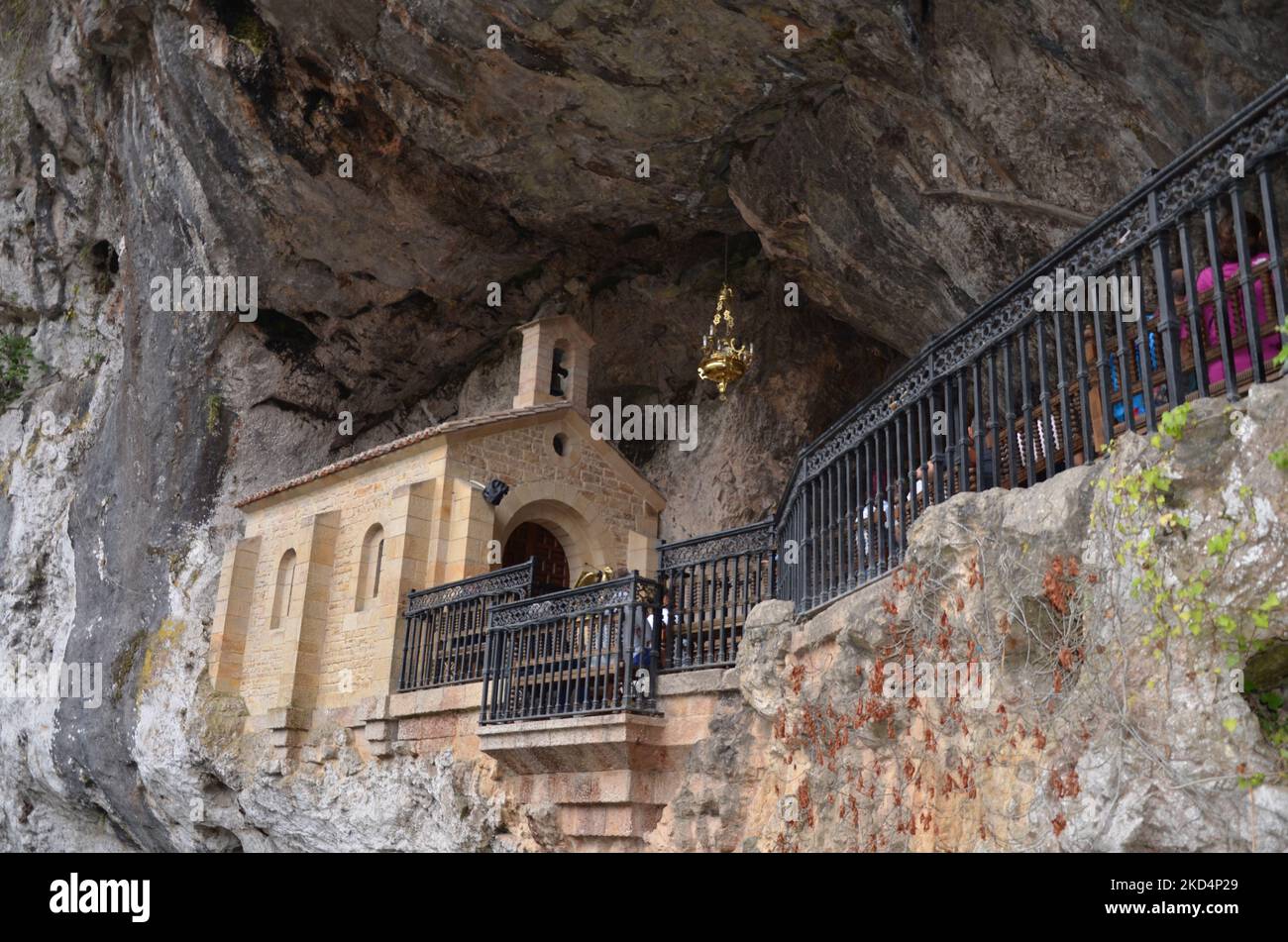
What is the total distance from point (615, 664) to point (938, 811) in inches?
167

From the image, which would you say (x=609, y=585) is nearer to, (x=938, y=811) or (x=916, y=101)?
(x=938, y=811)

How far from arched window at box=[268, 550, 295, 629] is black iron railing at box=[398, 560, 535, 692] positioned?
3308 mm

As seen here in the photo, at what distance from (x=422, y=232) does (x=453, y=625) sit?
7.76m

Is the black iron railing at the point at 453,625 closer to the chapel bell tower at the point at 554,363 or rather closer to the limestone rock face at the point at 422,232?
the limestone rock face at the point at 422,232

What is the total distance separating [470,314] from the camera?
20.1 m

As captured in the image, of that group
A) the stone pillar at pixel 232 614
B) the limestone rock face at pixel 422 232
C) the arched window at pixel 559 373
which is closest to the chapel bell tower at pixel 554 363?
the arched window at pixel 559 373

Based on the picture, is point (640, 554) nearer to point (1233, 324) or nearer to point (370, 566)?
point (370, 566)

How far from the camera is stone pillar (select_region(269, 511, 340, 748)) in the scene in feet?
48.4

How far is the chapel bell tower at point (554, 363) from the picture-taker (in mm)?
16578

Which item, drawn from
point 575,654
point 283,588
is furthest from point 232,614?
point 575,654

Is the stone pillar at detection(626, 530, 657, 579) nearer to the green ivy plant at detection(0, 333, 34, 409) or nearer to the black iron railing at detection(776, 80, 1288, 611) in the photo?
the black iron railing at detection(776, 80, 1288, 611)

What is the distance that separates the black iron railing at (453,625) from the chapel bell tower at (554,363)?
381 centimetres

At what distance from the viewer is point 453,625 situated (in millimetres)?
12898

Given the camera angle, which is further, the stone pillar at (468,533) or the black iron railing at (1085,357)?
the stone pillar at (468,533)
